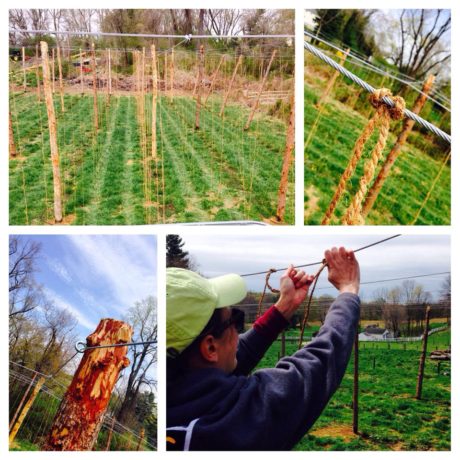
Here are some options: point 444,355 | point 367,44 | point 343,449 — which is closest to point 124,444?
point 343,449

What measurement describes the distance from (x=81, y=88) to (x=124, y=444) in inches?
96.4

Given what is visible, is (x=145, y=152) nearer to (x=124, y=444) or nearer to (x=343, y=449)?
(x=124, y=444)

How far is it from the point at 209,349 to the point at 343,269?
27.7 inches

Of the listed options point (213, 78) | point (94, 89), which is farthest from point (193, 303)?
point (94, 89)

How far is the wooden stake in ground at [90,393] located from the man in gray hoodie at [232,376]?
0.61m

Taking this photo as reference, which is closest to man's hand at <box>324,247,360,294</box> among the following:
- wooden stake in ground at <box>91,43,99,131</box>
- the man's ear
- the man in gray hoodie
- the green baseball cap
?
the man in gray hoodie

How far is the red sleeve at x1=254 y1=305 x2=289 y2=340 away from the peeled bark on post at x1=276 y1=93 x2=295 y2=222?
1122 millimetres

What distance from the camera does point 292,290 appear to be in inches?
104

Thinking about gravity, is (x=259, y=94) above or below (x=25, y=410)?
above

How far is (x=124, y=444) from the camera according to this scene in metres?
3.01

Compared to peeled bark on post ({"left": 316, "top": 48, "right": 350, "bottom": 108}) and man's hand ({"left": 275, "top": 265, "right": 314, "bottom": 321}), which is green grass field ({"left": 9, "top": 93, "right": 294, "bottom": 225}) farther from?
man's hand ({"left": 275, "top": 265, "right": 314, "bottom": 321})

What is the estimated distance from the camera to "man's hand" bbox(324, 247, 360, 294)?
244cm

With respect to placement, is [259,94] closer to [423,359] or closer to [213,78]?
[213,78]

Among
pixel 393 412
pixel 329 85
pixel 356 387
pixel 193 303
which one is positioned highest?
pixel 329 85
